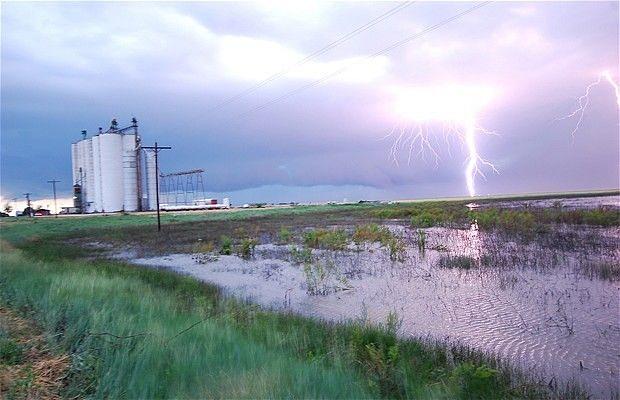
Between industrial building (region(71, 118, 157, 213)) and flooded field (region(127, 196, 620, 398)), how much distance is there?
64132 millimetres

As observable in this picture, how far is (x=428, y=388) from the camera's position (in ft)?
17.0

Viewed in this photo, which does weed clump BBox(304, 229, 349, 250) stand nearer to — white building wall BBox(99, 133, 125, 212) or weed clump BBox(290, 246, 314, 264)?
weed clump BBox(290, 246, 314, 264)

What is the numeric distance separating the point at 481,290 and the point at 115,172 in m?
79.2

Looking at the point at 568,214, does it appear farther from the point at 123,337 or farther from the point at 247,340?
the point at 123,337

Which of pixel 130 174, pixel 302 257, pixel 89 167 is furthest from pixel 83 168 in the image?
pixel 302 257

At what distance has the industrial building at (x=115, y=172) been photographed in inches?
3177

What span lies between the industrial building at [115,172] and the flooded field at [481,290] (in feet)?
210

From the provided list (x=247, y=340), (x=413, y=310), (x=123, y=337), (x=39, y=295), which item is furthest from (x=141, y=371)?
(x=413, y=310)

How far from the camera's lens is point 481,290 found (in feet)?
38.9

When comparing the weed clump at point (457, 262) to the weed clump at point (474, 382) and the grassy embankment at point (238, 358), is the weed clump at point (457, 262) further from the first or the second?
the weed clump at point (474, 382)

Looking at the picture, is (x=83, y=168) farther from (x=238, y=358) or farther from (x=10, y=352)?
(x=238, y=358)

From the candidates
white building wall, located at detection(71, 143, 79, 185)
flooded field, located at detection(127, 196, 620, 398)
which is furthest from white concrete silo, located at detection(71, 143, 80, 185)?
flooded field, located at detection(127, 196, 620, 398)

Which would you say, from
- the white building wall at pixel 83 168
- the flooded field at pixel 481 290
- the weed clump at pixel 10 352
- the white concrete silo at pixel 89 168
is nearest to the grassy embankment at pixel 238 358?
the weed clump at pixel 10 352

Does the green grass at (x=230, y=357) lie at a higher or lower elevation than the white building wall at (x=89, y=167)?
lower
